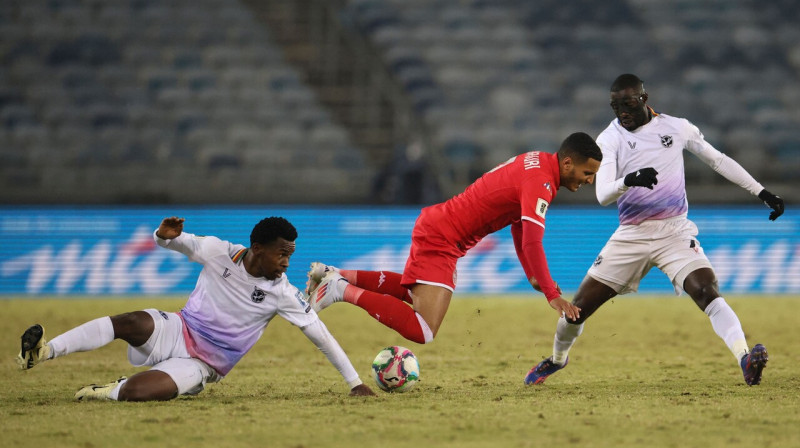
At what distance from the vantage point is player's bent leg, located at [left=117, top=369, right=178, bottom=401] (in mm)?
6398

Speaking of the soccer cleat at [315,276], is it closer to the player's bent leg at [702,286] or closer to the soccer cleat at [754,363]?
the player's bent leg at [702,286]

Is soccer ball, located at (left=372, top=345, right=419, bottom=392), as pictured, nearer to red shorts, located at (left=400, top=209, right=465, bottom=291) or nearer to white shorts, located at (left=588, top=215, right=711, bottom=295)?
red shorts, located at (left=400, top=209, right=465, bottom=291)

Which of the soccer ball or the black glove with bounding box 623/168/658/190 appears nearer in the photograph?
the black glove with bounding box 623/168/658/190

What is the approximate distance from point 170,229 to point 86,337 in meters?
0.85

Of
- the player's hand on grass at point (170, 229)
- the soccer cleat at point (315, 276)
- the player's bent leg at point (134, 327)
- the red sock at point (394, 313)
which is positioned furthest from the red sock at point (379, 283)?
the player's bent leg at point (134, 327)

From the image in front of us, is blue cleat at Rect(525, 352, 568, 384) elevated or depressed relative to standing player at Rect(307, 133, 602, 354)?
depressed

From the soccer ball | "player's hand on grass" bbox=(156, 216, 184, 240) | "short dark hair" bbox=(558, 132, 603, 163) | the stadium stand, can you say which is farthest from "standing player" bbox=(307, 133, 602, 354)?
the stadium stand

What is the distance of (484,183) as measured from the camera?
7148 mm

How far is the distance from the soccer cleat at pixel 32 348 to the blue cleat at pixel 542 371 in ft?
11.3

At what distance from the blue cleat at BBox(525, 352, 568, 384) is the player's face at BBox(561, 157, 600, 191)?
151 centimetres

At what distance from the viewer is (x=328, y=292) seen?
7238 mm

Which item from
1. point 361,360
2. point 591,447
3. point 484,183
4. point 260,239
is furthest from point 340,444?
point 361,360

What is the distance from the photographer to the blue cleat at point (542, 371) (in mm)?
7527

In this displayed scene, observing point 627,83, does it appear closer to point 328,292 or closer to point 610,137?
point 610,137
